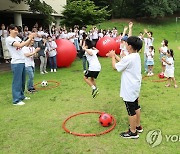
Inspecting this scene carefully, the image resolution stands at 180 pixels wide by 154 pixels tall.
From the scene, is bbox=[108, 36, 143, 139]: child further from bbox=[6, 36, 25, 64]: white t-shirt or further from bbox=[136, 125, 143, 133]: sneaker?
bbox=[6, 36, 25, 64]: white t-shirt

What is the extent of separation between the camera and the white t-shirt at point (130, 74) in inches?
185

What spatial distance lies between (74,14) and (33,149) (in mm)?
20681

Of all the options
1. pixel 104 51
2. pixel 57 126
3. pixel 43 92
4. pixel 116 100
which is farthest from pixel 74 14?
pixel 57 126

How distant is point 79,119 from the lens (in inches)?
241

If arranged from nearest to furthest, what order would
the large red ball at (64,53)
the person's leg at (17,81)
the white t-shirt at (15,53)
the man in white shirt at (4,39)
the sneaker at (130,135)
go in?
1. the sneaker at (130,135)
2. the white t-shirt at (15,53)
3. the person's leg at (17,81)
4. the large red ball at (64,53)
5. the man in white shirt at (4,39)

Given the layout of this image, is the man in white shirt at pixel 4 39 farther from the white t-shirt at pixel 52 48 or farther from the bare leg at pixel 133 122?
the bare leg at pixel 133 122

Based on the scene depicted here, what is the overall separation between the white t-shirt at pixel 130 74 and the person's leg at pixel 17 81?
363cm

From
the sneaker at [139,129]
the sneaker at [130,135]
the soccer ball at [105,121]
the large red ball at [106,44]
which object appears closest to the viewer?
the sneaker at [130,135]

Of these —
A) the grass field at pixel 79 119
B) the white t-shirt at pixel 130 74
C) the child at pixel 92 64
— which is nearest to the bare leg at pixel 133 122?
the grass field at pixel 79 119

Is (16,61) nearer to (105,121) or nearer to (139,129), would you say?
(105,121)

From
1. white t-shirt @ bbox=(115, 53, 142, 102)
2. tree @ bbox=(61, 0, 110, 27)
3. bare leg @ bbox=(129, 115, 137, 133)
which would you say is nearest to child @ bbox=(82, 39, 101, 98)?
bare leg @ bbox=(129, 115, 137, 133)

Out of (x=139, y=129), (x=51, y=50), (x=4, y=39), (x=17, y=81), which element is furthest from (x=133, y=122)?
(x=4, y=39)

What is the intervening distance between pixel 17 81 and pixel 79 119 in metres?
2.49

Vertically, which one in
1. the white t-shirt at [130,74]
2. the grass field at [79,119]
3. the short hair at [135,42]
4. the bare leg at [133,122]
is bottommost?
the grass field at [79,119]
